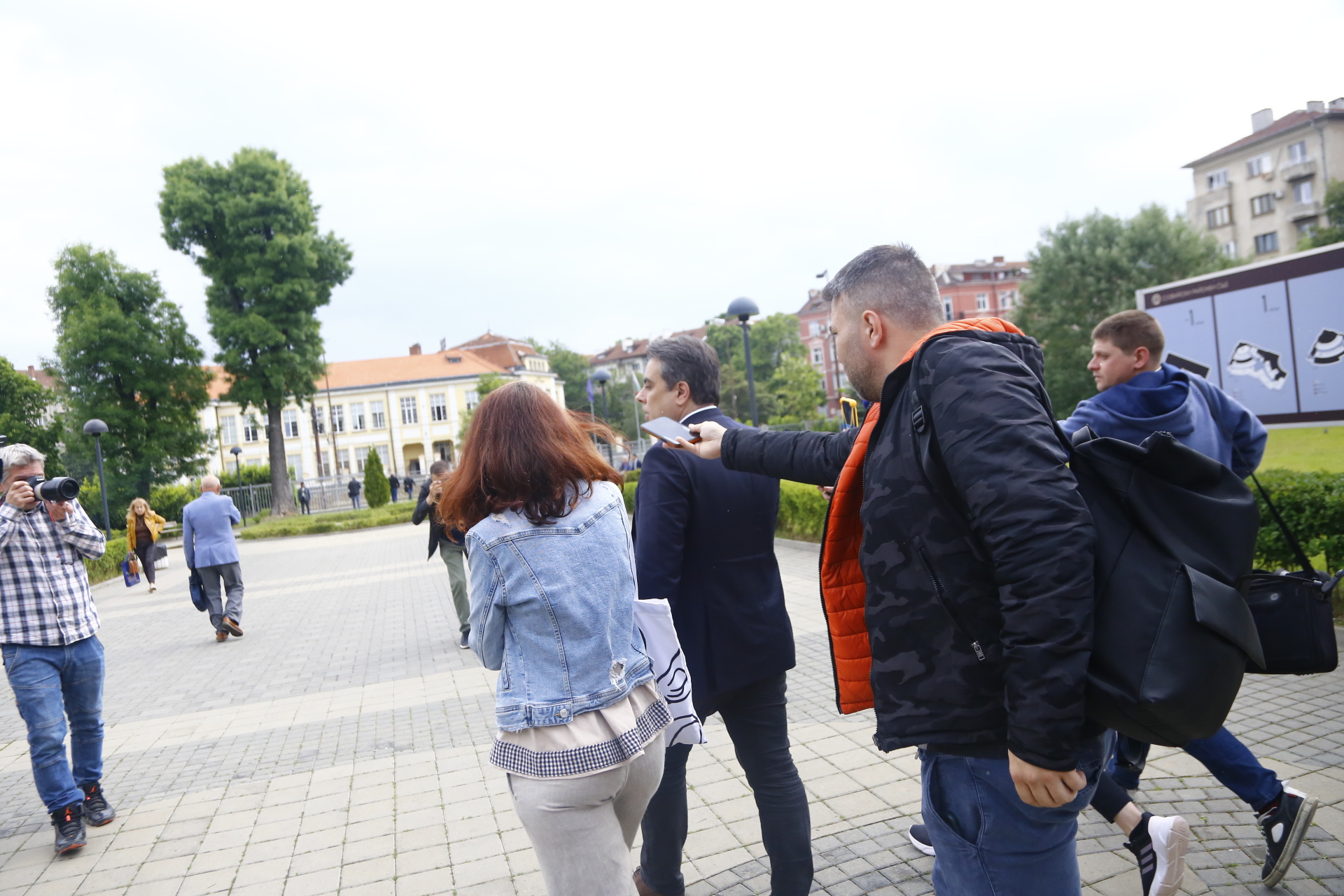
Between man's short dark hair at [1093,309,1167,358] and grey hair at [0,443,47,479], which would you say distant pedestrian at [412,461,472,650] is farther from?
man's short dark hair at [1093,309,1167,358]

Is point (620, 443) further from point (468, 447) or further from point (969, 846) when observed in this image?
point (969, 846)

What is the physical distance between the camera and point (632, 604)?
229 cm

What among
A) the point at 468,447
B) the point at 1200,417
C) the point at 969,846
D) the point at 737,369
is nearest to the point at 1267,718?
the point at 1200,417

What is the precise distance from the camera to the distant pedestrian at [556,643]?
2.02 meters

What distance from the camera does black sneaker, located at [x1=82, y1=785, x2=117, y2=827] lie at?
448 centimetres

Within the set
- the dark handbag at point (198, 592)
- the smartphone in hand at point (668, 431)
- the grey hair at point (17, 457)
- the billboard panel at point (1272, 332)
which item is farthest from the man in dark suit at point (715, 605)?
the billboard panel at point (1272, 332)

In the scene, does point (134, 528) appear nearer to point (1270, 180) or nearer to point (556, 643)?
point (556, 643)

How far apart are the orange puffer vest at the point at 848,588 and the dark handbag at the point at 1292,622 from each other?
1028 mm

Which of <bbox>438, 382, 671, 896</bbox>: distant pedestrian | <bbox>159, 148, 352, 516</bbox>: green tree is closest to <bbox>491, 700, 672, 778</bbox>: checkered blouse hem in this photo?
<bbox>438, 382, 671, 896</bbox>: distant pedestrian

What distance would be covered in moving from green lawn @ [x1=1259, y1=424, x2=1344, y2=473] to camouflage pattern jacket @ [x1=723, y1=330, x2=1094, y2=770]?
1069 centimetres

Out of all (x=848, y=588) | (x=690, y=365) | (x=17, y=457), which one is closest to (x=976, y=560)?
(x=848, y=588)

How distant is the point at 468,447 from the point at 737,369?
87.5 metres

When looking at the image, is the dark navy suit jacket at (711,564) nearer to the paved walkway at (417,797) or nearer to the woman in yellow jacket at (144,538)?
the paved walkway at (417,797)

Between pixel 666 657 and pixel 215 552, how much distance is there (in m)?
9.23
